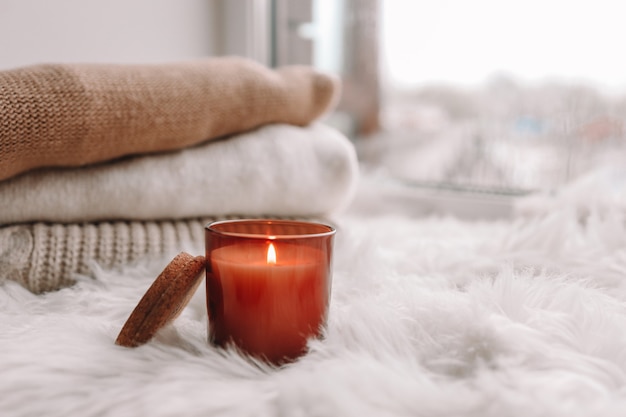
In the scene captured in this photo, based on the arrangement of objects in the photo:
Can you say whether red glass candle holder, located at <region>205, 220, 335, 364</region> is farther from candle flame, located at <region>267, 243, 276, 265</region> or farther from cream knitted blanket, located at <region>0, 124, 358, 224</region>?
cream knitted blanket, located at <region>0, 124, 358, 224</region>

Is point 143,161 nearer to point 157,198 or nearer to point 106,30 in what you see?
point 157,198

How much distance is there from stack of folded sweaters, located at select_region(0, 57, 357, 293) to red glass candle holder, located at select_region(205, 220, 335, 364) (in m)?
0.21

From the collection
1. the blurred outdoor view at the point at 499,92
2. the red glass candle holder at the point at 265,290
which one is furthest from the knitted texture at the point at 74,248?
the blurred outdoor view at the point at 499,92

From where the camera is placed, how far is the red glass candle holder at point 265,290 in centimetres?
35

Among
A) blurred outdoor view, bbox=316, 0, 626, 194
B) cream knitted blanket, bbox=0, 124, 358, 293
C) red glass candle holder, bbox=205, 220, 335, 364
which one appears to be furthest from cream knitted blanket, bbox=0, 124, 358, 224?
blurred outdoor view, bbox=316, 0, 626, 194

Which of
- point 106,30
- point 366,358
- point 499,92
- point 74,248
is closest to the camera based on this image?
point 366,358

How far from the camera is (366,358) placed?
1.10 feet

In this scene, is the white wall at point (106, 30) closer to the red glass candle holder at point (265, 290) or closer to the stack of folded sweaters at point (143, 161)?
the stack of folded sweaters at point (143, 161)

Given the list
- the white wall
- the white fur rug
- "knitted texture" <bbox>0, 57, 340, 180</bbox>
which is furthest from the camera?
the white wall

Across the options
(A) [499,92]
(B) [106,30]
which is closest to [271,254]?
(B) [106,30]

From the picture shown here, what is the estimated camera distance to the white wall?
27.5 inches

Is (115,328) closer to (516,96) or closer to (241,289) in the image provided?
(241,289)

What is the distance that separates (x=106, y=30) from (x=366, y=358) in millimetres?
732

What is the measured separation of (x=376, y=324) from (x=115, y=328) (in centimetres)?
19
